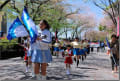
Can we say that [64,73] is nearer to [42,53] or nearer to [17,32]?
[17,32]

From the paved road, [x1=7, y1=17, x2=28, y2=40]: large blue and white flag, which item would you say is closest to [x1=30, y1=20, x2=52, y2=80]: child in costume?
[x1=7, y1=17, x2=28, y2=40]: large blue and white flag

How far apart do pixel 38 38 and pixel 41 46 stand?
221 millimetres

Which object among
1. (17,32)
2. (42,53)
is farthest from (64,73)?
(42,53)

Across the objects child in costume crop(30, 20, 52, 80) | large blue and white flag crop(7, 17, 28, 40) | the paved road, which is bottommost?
the paved road

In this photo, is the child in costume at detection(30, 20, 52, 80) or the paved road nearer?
the child in costume at detection(30, 20, 52, 80)

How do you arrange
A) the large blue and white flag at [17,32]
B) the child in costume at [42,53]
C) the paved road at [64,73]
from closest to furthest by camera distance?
the child in costume at [42,53], the large blue and white flag at [17,32], the paved road at [64,73]

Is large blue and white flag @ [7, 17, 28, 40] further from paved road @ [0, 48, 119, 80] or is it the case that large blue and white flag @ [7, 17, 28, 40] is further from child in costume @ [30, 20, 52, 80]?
paved road @ [0, 48, 119, 80]

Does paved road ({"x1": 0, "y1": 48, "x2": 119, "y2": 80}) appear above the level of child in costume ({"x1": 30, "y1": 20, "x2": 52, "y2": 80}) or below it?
below

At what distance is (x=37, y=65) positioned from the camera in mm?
4367

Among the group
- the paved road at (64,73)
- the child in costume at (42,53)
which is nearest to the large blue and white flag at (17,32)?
the child in costume at (42,53)

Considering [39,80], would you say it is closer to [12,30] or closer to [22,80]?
[22,80]

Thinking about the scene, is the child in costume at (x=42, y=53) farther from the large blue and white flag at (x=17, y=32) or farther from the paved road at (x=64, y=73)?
the paved road at (x=64, y=73)

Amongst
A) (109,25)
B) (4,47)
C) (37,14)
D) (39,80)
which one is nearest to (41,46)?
(39,80)

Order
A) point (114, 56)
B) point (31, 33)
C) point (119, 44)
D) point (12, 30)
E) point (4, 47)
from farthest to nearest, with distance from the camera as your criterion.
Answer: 1. point (4, 47)
2. point (114, 56)
3. point (119, 44)
4. point (12, 30)
5. point (31, 33)
